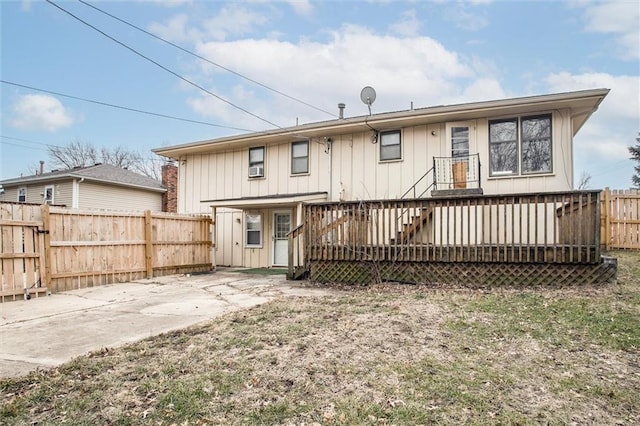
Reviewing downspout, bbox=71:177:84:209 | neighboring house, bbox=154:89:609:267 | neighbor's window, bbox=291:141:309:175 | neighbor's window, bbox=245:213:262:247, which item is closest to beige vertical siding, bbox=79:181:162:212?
downspout, bbox=71:177:84:209

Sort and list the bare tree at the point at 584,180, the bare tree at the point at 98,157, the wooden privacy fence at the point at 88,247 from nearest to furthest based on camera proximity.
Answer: the wooden privacy fence at the point at 88,247 < the bare tree at the point at 584,180 < the bare tree at the point at 98,157

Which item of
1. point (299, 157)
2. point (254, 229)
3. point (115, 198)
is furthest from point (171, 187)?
point (299, 157)

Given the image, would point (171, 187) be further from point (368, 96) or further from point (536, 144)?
point (536, 144)

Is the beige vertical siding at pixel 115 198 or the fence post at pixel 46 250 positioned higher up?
the beige vertical siding at pixel 115 198

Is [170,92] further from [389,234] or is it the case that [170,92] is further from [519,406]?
[519,406]

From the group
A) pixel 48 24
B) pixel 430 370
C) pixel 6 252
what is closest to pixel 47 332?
pixel 6 252

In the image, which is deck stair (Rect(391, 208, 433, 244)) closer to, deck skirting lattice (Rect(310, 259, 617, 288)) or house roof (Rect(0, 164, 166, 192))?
deck skirting lattice (Rect(310, 259, 617, 288))

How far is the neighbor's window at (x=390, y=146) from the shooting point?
12.3 m

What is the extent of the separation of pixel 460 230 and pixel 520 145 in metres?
4.17

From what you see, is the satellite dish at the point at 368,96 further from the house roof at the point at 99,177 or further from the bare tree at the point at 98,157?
the bare tree at the point at 98,157

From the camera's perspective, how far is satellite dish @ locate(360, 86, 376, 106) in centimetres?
1370

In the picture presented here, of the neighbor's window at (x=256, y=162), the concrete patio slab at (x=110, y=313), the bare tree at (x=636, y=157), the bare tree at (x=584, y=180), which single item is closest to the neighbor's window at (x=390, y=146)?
the neighbor's window at (x=256, y=162)

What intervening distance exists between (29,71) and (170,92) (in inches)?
188

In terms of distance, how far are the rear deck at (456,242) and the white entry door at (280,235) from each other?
13.2 feet
